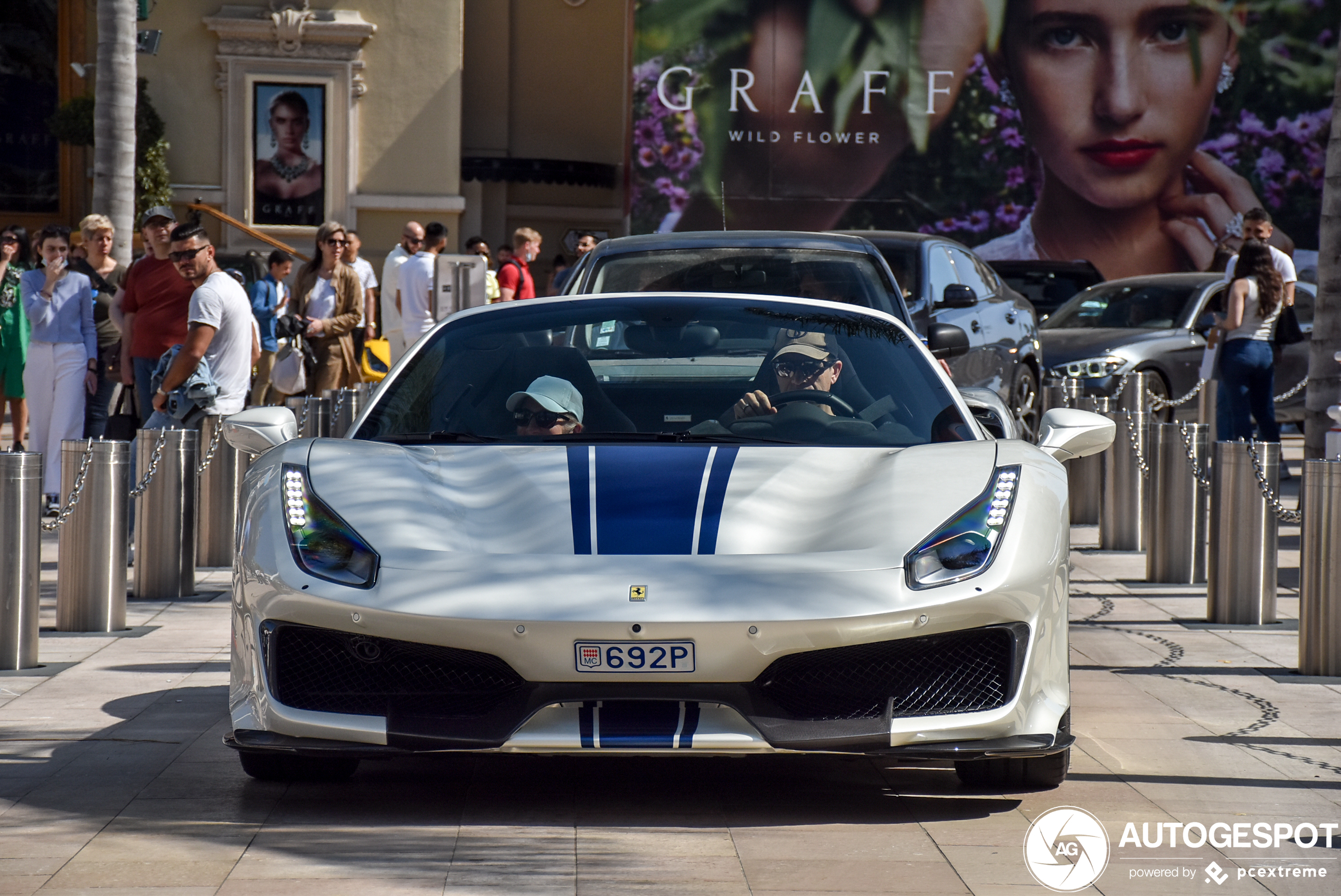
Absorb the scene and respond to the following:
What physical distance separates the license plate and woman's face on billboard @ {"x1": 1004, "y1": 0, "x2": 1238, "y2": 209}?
2403 cm

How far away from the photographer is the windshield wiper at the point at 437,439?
514 centimetres

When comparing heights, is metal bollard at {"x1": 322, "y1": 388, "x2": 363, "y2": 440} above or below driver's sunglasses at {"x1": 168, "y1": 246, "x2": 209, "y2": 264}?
below

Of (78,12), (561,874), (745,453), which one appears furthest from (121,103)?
(78,12)

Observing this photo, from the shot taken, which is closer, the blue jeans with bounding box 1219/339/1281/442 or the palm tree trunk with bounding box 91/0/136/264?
the blue jeans with bounding box 1219/339/1281/442

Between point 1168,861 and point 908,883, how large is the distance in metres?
0.70

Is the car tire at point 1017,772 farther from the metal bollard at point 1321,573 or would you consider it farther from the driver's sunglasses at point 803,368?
the metal bollard at point 1321,573

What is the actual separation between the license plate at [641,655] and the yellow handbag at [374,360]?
11.4 meters

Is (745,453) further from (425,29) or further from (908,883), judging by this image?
(425,29)

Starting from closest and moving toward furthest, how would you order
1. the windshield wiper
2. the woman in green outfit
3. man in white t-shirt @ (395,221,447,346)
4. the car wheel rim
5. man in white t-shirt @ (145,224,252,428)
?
1. the windshield wiper
2. man in white t-shirt @ (145,224,252,428)
3. the woman in green outfit
4. the car wheel rim
5. man in white t-shirt @ (395,221,447,346)

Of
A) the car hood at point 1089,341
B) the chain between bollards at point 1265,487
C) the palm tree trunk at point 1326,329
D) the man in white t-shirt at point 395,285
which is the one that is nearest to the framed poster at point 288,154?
the man in white t-shirt at point 395,285

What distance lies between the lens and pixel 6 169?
93.6 feet

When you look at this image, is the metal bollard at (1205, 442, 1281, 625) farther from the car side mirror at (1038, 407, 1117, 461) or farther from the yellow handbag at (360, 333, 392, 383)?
the yellow handbag at (360, 333, 392, 383)

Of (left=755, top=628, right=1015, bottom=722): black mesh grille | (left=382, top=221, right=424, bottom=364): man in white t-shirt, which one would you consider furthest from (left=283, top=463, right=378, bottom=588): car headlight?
(left=382, top=221, right=424, bottom=364): man in white t-shirt

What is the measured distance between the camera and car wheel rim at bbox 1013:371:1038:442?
12.4m
